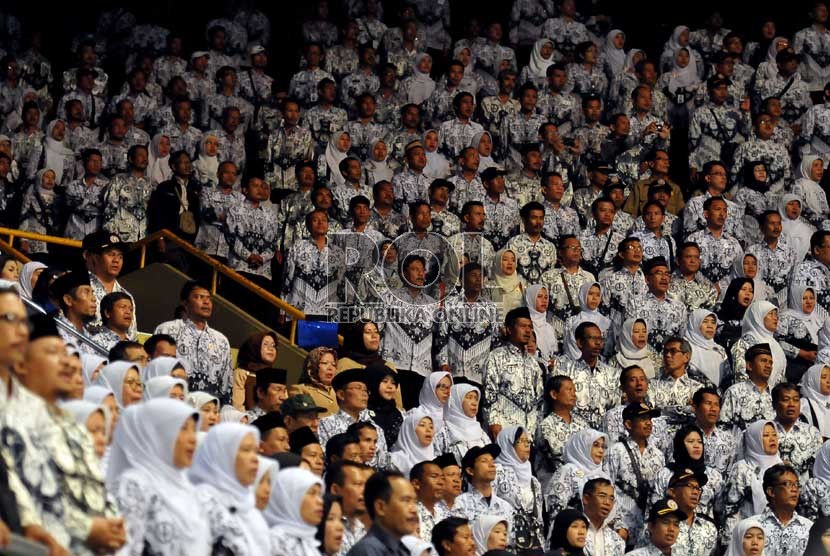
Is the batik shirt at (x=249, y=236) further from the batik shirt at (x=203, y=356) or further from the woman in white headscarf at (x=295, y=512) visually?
the woman in white headscarf at (x=295, y=512)

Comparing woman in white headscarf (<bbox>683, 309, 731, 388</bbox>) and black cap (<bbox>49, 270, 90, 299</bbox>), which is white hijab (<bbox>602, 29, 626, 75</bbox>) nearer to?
woman in white headscarf (<bbox>683, 309, 731, 388</bbox>)

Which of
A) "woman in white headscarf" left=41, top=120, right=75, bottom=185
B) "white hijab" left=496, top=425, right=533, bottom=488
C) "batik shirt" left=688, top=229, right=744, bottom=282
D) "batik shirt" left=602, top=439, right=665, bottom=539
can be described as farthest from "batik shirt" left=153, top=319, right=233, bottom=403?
"batik shirt" left=688, top=229, right=744, bottom=282

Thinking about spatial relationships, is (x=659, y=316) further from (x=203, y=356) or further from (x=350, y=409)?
(x=203, y=356)

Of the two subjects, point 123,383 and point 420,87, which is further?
point 420,87

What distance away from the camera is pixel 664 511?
1198 centimetres

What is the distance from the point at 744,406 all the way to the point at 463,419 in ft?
7.79

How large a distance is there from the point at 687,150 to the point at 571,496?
698 cm

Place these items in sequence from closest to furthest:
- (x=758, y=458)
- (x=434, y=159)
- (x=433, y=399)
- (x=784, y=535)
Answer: (x=784, y=535)
(x=433, y=399)
(x=758, y=458)
(x=434, y=159)

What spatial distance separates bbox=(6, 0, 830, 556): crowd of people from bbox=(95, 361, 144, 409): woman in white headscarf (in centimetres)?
2

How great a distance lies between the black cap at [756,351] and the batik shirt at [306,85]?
238 inches

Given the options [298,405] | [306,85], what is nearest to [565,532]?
[298,405]

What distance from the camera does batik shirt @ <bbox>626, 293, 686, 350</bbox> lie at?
1480cm

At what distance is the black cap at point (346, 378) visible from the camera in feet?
39.5

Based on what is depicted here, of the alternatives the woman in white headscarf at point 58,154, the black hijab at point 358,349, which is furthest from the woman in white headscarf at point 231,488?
the woman in white headscarf at point 58,154
